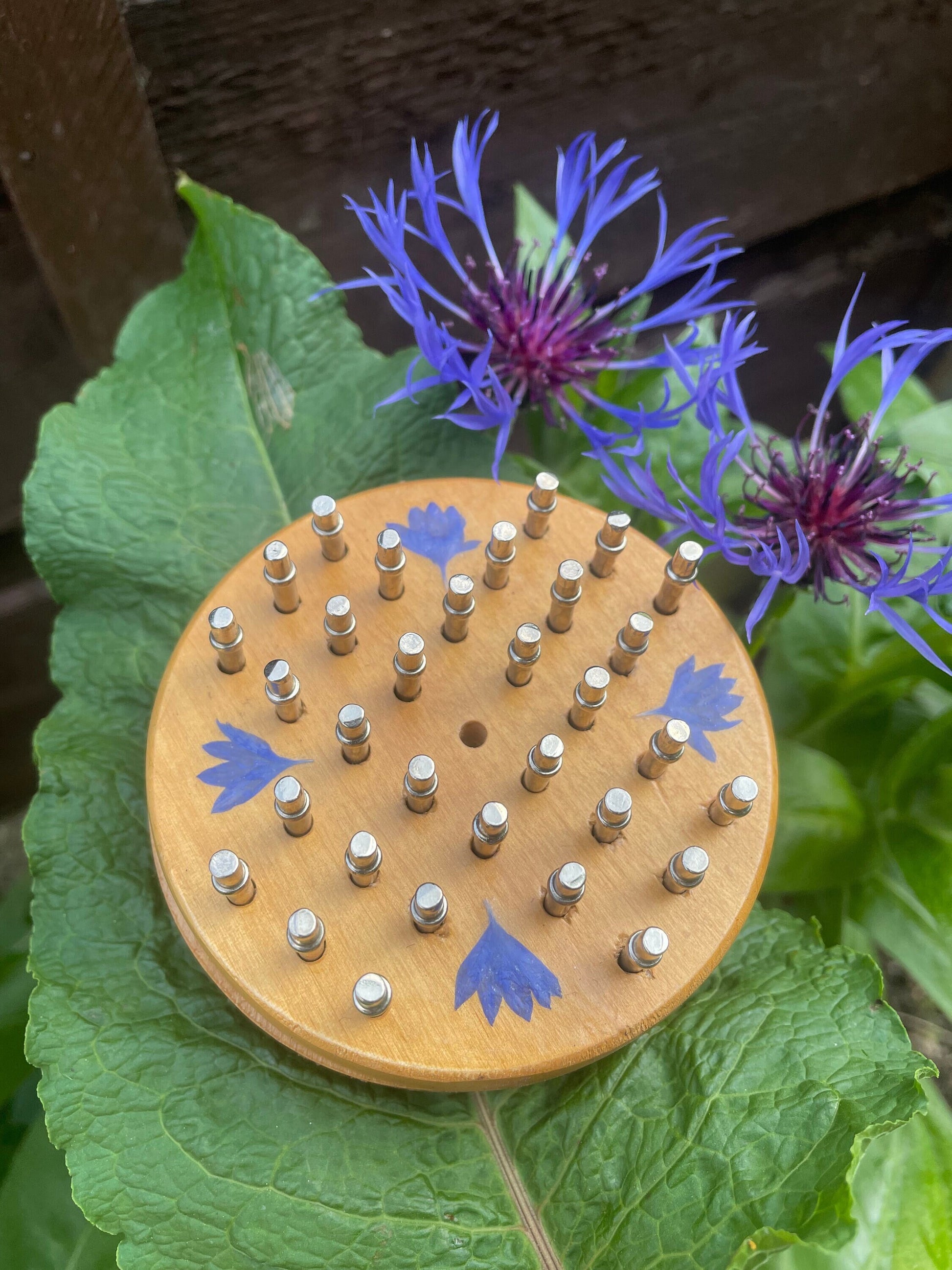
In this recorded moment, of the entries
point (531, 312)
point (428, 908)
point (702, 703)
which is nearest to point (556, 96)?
point (531, 312)

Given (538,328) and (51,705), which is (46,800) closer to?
(538,328)

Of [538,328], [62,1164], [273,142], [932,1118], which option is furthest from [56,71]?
[932,1118]

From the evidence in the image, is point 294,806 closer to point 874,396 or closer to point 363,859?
point 363,859

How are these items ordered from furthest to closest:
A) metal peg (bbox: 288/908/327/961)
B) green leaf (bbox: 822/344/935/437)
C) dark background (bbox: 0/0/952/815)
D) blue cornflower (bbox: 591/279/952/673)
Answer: green leaf (bbox: 822/344/935/437) → dark background (bbox: 0/0/952/815) → blue cornflower (bbox: 591/279/952/673) → metal peg (bbox: 288/908/327/961)

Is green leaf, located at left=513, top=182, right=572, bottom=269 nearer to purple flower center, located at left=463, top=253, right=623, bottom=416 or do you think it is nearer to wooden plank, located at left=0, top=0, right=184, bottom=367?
purple flower center, located at left=463, top=253, right=623, bottom=416

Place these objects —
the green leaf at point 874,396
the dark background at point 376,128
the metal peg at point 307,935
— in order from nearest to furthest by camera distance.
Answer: the metal peg at point 307,935 < the dark background at point 376,128 < the green leaf at point 874,396

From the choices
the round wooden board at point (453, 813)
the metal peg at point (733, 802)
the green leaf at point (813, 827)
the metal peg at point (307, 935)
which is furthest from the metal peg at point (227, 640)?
the green leaf at point (813, 827)

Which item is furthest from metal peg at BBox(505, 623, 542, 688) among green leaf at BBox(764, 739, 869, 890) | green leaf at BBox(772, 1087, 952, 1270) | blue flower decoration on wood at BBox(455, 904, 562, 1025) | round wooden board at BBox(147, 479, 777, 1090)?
green leaf at BBox(772, 1087, 952, 1270)

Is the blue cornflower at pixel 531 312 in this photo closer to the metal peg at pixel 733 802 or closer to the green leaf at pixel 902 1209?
the metal peg at pixel 733 802
